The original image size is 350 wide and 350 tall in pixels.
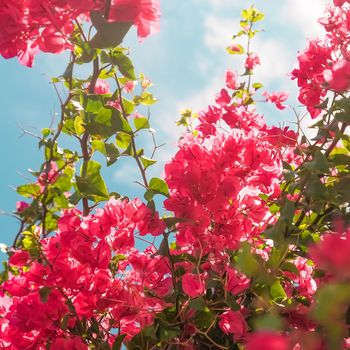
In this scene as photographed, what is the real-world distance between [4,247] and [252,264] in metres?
1.19

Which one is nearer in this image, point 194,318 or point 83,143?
point 194,318

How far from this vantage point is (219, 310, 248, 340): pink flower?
967 millimetres

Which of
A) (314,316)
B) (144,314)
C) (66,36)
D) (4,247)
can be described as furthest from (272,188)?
(314,316)

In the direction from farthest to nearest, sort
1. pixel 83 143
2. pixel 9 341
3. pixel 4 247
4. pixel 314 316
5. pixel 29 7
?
pixel 4 247, pixel 83 143, pixel 9 341, pixel 29 7, pixel 314 316

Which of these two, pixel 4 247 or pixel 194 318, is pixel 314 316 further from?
pixel 4 247

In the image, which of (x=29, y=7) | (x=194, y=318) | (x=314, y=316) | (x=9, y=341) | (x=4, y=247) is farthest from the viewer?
(x=4, y=247)

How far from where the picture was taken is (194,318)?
1007mm

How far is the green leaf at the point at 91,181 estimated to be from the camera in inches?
46.3

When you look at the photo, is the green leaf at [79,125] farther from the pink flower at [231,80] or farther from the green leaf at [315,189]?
the pink flower at [231,80]

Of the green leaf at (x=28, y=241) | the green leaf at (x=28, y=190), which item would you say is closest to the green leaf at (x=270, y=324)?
the green leaf at (x=28, y=241)

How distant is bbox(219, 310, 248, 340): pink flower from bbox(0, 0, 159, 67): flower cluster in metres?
0.54

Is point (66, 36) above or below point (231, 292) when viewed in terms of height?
above

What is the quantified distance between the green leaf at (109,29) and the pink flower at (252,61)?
1.56 meters

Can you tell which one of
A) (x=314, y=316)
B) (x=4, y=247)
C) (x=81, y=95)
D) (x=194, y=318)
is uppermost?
(x=81, y=95)
